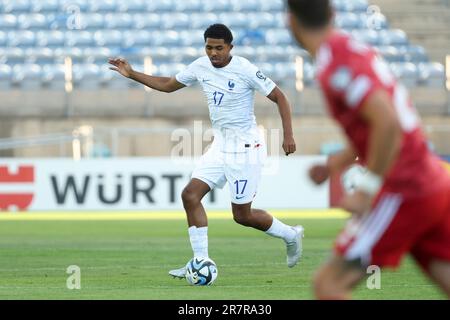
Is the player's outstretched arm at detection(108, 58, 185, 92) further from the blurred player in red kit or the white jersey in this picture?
the blurred player in red kit

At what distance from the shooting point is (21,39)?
3256 cm

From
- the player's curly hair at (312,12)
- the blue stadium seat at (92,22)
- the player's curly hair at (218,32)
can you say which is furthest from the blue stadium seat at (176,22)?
the player's curly hair at (312,12)

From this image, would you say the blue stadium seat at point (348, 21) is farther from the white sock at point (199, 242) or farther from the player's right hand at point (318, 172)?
the player's right hand at point (318, 172)

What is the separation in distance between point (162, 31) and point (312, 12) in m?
27.6

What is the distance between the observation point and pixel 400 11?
34.9m

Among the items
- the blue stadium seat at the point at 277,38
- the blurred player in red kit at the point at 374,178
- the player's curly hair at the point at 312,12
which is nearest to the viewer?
the blurred player in red kit at the point at 374,178

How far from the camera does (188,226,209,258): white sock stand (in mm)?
11797

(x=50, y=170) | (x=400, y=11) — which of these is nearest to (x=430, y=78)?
(x=400, y=11)

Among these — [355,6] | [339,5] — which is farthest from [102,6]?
[355,6]

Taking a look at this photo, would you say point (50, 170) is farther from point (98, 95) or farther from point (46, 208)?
point (98, 95)

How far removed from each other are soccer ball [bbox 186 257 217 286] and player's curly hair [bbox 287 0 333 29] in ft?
18.7

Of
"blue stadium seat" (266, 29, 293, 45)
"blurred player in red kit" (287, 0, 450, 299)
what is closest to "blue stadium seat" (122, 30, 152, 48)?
"blue stadium seat" (266, 29, 293, 45)

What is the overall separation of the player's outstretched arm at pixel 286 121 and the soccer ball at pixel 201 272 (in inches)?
60.0

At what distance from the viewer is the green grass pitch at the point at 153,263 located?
1073 cm
